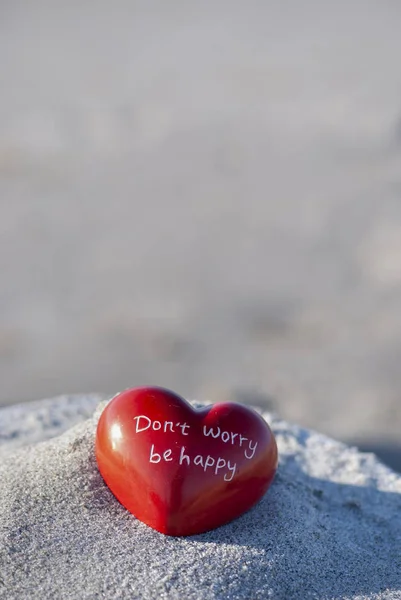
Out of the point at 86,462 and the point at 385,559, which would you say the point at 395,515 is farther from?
the point at 86,462

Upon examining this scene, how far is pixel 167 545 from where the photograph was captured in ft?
6.20

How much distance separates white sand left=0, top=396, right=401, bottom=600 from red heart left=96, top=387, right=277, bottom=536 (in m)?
0.05

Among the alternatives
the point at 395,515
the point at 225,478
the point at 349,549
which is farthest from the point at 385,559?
the point at 225,478

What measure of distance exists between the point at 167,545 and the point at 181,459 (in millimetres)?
212

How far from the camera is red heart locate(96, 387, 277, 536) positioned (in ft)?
6.33

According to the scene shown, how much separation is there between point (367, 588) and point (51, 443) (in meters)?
1.03

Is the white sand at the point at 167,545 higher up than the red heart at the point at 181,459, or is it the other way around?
the red heart at the point at 181,459

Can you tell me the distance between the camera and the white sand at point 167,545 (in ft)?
5.76

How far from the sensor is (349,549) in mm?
2111

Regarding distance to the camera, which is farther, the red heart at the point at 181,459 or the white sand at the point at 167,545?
the red heart at the point at 181,459

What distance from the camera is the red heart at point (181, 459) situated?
6.33ft

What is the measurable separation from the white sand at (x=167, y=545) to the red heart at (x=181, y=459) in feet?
0.17

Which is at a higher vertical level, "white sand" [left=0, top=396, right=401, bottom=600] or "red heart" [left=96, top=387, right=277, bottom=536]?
"red heart" [left=96, top=387, right=277, bottom=536]

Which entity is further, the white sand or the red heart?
the red heart
